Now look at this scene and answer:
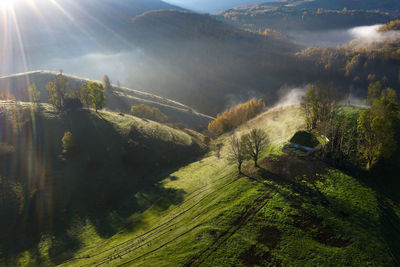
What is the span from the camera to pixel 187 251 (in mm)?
36562

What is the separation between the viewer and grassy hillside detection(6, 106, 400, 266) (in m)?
34.6

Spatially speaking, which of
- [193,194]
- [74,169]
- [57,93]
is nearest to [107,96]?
[57,93]

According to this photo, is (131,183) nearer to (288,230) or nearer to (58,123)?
(58,123)

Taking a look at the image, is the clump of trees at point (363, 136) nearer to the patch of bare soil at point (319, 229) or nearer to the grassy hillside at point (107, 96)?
the patch of bare soil at point (319, 229)

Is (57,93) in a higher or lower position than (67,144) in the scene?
higher

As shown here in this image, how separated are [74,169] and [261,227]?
61784 mm

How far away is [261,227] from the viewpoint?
40.0m

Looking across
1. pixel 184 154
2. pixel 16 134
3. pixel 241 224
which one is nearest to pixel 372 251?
pixel 241 224

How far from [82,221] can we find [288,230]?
50.6 m

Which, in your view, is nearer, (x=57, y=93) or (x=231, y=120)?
(x=57, y=93)

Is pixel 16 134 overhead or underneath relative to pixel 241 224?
overhead

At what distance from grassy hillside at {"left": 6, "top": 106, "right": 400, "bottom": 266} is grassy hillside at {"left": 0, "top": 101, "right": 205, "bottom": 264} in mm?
4492

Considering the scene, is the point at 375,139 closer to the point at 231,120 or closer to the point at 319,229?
the point at 319,229

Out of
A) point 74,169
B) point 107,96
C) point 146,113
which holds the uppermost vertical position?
point 107,96
